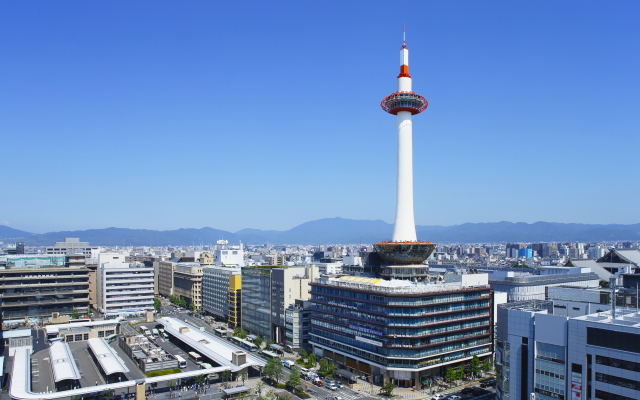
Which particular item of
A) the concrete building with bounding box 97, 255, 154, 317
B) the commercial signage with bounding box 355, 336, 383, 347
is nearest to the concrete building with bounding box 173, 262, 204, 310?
the concrete building with bounding box 97, 255, 154, 317

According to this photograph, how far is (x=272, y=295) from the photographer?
8794cm

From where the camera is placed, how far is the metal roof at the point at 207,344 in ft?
224

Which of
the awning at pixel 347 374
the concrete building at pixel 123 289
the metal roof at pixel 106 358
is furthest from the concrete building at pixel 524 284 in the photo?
the concrete building at pixel 123 289

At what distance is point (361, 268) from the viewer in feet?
269

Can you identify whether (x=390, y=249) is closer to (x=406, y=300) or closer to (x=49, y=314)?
(x=406, y=300)

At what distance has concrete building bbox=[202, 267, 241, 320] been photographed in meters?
110

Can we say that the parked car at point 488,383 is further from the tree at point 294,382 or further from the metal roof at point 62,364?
the metal roof at point 62,364

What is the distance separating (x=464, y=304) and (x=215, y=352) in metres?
36.9

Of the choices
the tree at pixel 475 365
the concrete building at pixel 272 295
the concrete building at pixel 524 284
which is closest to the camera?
the tree at pixel 475 365

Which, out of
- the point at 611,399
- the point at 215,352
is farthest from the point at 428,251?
the point at 611,399

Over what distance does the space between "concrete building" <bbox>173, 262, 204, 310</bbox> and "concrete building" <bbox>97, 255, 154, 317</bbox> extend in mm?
12363

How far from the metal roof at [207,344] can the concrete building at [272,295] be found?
9.97 m

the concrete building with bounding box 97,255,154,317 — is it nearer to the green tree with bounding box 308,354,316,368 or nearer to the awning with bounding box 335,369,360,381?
the green tree with bounding box 308,354,316,368

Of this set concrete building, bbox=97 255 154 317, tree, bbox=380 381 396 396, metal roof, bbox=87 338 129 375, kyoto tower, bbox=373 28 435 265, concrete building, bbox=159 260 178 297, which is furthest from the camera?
concrete building, bbox=159 260 178 297
